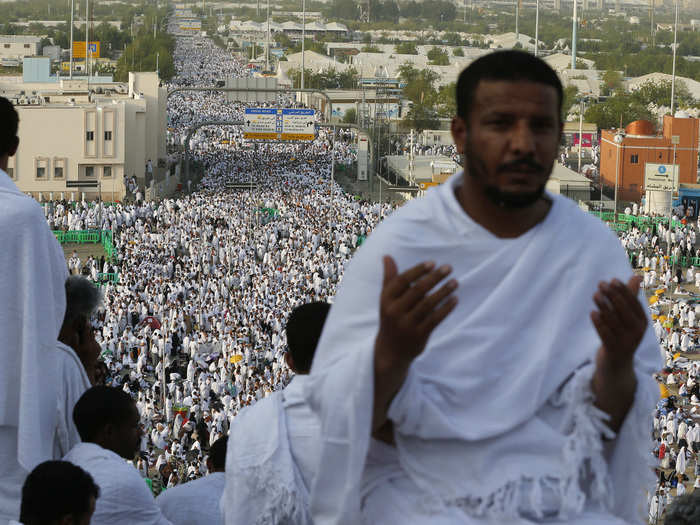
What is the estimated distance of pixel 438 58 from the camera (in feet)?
319

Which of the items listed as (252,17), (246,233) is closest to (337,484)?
(246,233)

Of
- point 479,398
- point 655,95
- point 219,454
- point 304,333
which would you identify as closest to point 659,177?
point 219,454

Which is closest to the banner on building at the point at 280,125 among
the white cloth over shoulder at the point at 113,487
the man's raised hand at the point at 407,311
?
the white cloth over shoulder at the point at 113,487

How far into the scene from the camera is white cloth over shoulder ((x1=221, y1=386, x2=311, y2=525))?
9.45 feet

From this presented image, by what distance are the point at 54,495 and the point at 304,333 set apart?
33.6 inches

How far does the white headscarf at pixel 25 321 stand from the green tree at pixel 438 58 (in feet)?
A: 300

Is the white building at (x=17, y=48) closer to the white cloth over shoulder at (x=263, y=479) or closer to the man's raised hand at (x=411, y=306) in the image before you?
the white cloth over shoulder at (x=263, y=479)

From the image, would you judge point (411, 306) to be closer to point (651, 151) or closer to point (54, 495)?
point (54, 495)

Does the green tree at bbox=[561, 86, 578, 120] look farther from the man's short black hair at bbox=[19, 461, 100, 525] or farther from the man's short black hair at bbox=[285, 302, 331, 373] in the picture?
the man's short black hair at bbox=[19, 461, 100, 525]

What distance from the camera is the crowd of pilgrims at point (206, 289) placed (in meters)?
14.6

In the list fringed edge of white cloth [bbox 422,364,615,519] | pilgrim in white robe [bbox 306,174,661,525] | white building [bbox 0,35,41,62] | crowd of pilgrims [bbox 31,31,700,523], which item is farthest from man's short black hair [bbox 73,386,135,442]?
white building [bbox 0,35,41,62]

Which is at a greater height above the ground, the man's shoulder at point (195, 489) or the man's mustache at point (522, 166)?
the man's mustache at point (522, 166)

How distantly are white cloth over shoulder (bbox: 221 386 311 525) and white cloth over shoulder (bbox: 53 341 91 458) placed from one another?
606 millimetres

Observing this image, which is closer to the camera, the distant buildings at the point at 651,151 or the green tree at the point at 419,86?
the distant buildings at the point at 651,151
